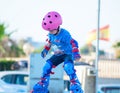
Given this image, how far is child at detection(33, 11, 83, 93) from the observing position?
29.2 ft

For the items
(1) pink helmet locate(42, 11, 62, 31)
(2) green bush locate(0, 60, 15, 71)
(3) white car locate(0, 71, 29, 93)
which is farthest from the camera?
(2) green bush locate(0, 60, 15, 71)

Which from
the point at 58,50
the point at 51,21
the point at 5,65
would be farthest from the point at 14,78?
the point at 5,65

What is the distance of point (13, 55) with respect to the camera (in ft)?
219

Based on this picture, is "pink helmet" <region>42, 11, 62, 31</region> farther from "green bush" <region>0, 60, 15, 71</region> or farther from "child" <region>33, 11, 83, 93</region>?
"green bush" <region>0, 60, 15, 71</region>

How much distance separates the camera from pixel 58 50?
30.1ft

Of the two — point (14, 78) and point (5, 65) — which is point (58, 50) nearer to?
point (14, 78)

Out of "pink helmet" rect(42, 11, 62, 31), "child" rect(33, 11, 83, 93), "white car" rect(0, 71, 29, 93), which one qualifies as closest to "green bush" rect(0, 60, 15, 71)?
"white car" rect(0, 71, 29, 93)

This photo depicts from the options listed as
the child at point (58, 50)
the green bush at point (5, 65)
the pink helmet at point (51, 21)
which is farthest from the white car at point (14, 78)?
the green bush at point (5, 65)

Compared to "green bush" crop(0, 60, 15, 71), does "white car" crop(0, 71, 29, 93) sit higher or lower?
lower

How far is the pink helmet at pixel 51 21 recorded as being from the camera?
29.2 ft

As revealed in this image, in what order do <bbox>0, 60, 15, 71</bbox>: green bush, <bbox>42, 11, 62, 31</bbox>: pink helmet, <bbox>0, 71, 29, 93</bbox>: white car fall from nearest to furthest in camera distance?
<bbox>42, 11, 62, 31</bbox>: pink helmet < <bbox>0, 71, 29, 93</bbox>: white car < <bbox>0, 60, 15, 71</bbox>: green bush

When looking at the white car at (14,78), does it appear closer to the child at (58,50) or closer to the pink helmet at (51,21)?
the child at (58,50)

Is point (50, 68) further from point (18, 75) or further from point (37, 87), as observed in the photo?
point (18, 75)

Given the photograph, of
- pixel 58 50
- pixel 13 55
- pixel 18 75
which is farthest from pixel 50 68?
pixel 13 55
